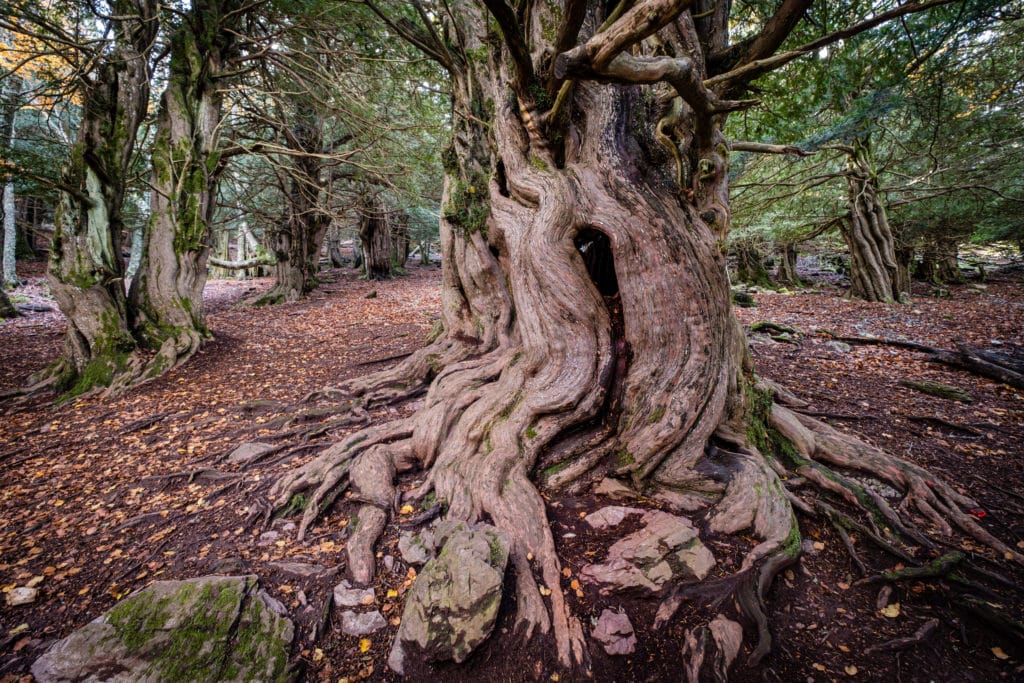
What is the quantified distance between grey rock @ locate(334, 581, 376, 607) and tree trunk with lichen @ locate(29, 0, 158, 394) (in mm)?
5964

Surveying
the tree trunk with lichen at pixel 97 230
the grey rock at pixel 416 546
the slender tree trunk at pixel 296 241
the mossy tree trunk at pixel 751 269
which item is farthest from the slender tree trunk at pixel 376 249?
the grey rock at pixel 416 546

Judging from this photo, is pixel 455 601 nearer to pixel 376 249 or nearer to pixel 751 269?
pixel 376 249

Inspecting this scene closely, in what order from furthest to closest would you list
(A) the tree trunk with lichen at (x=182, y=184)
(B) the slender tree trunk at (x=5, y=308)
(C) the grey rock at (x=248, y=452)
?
(B) the slender tree trunk at (x=5, y=308), (A) the tree trunk with lichen at (x=182, y=184), (C) the grey rock at (x=248, y=452)

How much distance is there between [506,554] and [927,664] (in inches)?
83.6

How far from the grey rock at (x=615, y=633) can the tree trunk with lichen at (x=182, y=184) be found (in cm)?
760

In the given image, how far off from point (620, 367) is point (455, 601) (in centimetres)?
207

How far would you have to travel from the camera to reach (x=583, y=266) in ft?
11.1

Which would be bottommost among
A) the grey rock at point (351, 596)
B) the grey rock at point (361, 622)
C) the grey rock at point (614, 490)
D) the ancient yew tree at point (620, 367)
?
the grey rock at point (361, 622)

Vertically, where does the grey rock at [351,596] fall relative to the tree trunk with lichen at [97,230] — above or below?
below

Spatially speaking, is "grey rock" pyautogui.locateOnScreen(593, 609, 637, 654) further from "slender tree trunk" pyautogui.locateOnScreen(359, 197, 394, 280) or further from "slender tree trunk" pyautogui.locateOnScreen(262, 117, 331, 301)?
"slender tree trunk" pyautogui.locateOnScreen(359, 197, 394, 280)

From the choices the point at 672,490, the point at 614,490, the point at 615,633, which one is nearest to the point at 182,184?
the point at 614,490

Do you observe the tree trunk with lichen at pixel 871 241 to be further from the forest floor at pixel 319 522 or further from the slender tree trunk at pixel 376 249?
the slender tree trunk at pixel 376 249

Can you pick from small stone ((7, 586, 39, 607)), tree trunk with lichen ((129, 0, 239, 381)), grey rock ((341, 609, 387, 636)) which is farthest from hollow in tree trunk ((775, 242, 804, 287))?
small stone ((7, 586, 39, 607))

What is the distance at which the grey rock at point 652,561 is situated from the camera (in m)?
2.29
